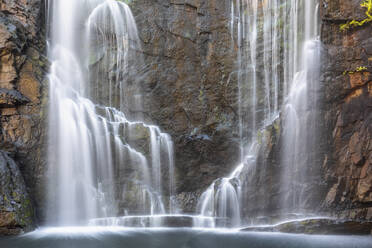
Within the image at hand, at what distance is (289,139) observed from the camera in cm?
1184

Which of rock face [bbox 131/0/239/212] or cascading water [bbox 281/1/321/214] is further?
rock face [bbox 131/0/239/212]

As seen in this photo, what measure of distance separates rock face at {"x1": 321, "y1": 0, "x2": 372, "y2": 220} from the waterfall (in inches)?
20.8

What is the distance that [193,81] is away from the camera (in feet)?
43.8

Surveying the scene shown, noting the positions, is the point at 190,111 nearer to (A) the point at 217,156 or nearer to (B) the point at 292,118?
(A) the point at 217,156

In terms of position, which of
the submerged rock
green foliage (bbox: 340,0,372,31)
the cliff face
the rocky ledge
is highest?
green foliage (bbox: 340,0,372,31)

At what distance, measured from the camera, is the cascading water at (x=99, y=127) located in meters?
11.2

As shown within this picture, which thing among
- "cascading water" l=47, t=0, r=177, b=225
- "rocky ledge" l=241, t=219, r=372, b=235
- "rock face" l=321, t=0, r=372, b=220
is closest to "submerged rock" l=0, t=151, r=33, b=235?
"cascading water" l=47, t=0, r=177, b=225

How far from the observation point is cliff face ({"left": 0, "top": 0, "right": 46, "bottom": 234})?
10.5 meters

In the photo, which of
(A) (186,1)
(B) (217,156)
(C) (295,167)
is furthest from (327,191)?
(A) (186,1)

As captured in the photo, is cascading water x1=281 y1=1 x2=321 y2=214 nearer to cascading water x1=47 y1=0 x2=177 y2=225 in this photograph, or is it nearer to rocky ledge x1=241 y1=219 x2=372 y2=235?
rocky ledge x1=241 y1=219 x2=372 y2=235

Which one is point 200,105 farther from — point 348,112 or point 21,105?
point 21,105

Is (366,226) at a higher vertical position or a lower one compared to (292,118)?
lower

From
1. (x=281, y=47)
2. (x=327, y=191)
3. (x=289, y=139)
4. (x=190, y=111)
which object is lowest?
(x=327, y=191)

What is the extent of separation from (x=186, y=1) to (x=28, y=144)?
7776 mm
